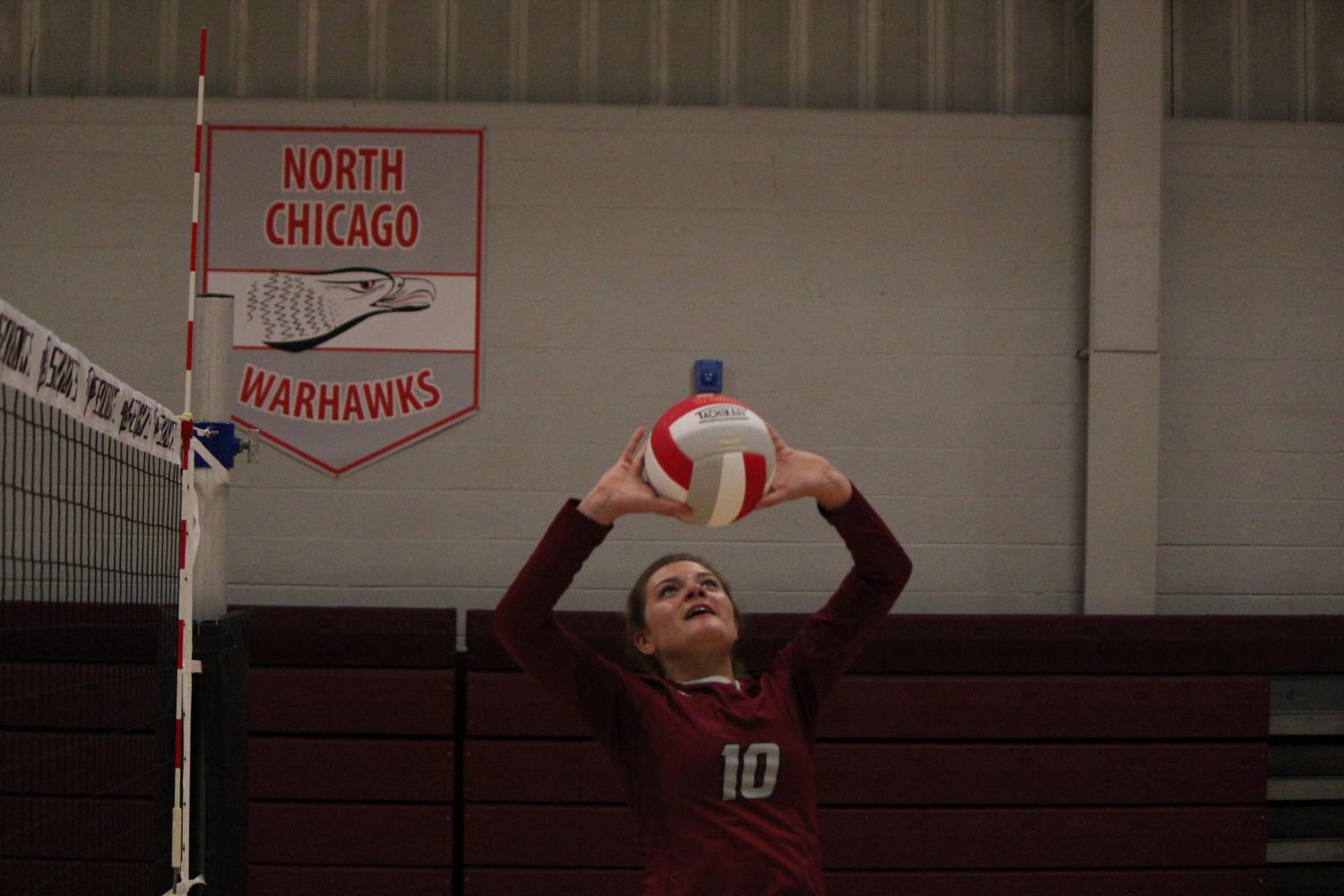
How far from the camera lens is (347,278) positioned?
297 inches

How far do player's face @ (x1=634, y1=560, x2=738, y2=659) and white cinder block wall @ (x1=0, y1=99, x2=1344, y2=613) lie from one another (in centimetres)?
453

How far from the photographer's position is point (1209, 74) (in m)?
7.93

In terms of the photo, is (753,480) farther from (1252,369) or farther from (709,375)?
(1252,369)

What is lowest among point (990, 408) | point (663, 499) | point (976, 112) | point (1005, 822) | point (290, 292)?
point (1005, 822)

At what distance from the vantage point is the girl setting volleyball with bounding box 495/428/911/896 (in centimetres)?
→ 262

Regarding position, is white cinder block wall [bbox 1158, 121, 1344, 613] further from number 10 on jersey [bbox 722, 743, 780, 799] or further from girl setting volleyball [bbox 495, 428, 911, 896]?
number 10 on jersey [bbox 722, 743, 780, 799]

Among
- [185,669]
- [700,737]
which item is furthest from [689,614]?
[185,669]

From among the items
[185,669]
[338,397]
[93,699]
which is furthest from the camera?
[338,397]

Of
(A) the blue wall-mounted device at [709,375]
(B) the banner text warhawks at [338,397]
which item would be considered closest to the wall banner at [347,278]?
(B) the banner text warhawks at [338,397]

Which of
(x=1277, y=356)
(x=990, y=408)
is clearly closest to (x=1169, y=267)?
(x=1277, y=356)

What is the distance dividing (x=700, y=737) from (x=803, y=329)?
512 centimetres

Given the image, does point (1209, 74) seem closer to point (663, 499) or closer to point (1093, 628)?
point (1093, 628)

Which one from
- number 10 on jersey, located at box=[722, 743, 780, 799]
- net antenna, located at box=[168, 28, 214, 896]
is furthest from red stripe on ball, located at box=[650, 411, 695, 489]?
net antenna, located at box=[168, 28, 214, 896]

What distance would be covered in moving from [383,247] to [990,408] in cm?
358
